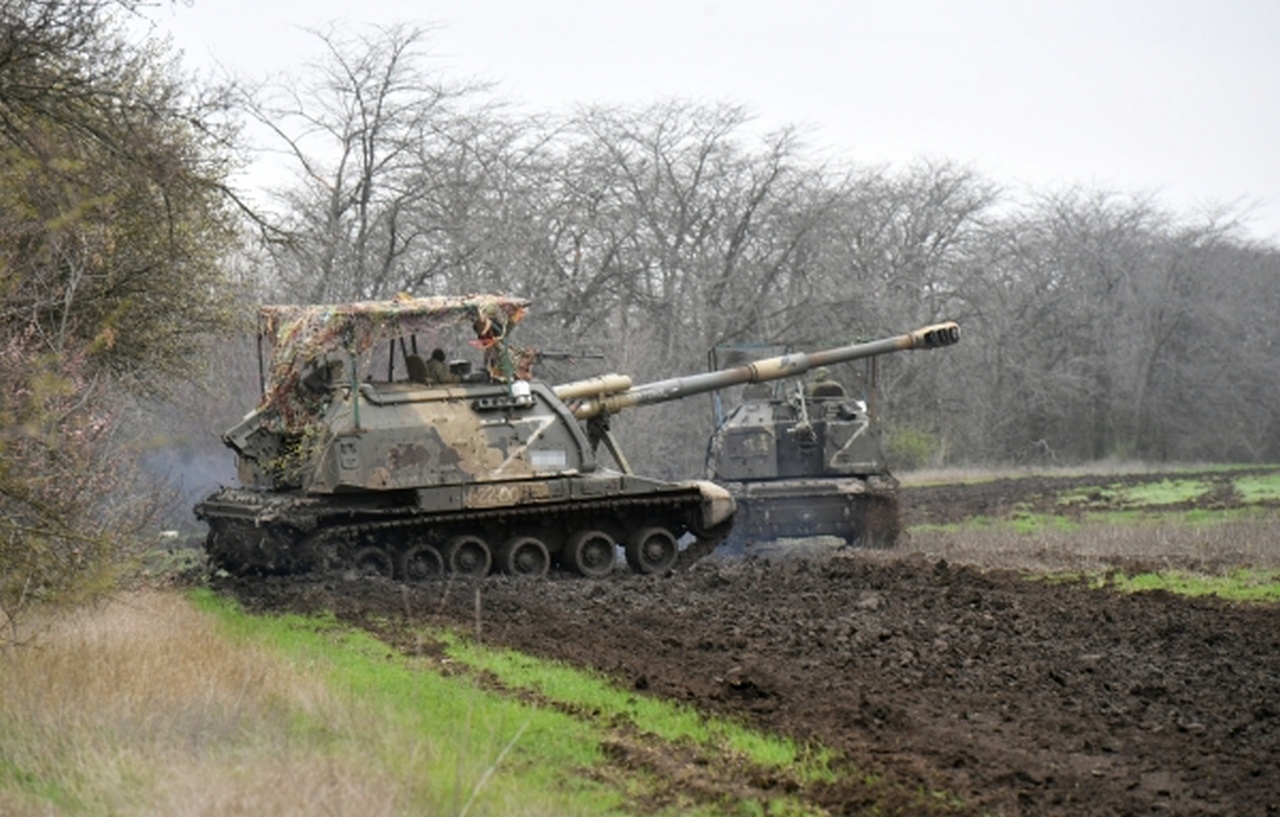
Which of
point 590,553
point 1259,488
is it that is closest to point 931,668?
point 590,553

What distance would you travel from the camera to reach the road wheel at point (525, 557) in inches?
688

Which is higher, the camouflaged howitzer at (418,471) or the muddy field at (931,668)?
the camouflaged howitzer at (418,471)

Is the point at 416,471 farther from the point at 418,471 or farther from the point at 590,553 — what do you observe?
the point at 590,553

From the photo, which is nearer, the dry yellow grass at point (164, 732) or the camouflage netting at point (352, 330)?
the dry yellow grass at point (164, 732)

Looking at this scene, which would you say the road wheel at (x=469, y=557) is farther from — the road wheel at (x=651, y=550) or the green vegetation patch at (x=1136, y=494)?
the green vegetation patch at (x=1136, y=494)

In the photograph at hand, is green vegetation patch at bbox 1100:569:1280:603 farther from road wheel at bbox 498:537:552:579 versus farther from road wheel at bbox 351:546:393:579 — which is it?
road wheel at bbox 351:546:393:579

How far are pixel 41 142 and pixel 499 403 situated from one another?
8.26 metres

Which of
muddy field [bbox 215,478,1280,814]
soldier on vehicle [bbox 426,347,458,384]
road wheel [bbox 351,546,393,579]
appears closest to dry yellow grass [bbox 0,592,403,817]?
muddy field [bbox 215,478,1280,814]

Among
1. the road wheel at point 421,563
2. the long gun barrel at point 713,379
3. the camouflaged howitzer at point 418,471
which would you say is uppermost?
the long gun barrel at point 713,379

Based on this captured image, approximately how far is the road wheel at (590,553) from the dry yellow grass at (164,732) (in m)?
6.75

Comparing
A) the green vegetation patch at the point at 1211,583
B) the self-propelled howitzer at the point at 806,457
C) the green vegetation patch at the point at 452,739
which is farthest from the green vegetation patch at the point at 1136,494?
the green vegetation patch at the point at 452,739

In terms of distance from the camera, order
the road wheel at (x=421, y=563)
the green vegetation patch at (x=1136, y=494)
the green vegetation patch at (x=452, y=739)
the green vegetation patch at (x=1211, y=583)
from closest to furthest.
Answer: the green vegetation patch at (x=452, y=739)
the green vegetation patch at (x=1211, y=583)
the road wheel at (x=421, y=563)
the green vegetation patch at (x=1136, y=494)

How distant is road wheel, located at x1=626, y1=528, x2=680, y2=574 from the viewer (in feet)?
59.8

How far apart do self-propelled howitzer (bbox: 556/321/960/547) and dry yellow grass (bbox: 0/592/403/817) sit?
449 inches
